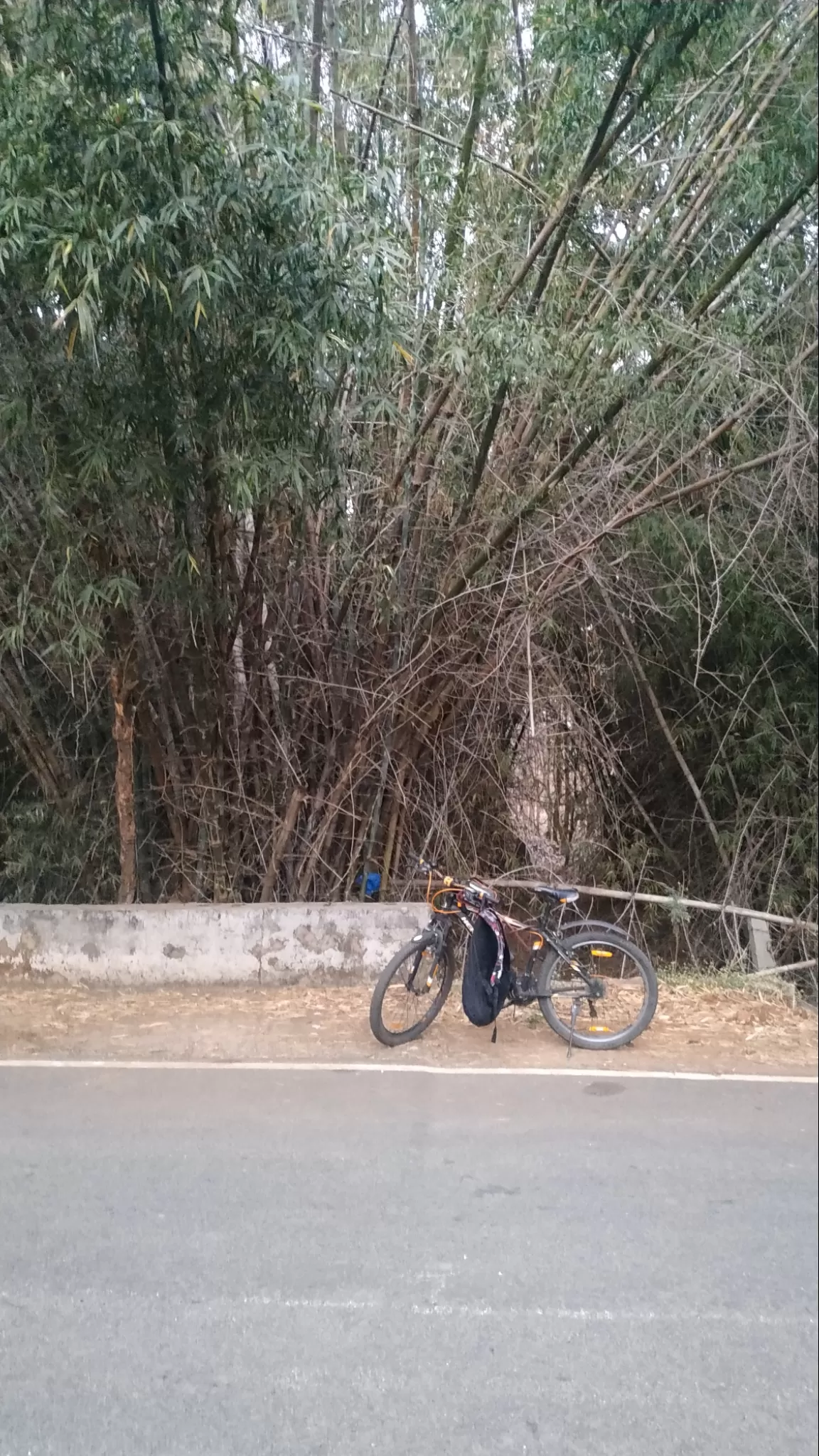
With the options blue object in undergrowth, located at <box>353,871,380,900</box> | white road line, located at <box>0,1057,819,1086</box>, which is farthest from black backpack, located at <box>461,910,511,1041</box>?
blue object in undergrowth, located at <box>353,871,380,900</box>

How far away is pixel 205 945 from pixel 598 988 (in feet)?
8.87

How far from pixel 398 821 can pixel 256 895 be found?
3.90 feet

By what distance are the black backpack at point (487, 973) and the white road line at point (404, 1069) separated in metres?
0.51

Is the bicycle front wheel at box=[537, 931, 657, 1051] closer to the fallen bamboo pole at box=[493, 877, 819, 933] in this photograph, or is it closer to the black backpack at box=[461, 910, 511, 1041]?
the black backpack at box=[461, 910, 511, 1041]

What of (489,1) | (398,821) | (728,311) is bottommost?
(398,821)

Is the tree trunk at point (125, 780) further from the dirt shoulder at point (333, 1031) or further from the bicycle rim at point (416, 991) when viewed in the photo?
the bicycle rim at point (416, 991)

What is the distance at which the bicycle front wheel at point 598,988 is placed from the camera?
633 centimetres

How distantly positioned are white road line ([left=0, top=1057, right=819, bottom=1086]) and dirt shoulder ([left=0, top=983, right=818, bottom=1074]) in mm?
77

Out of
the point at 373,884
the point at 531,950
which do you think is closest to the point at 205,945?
the point at 373,884

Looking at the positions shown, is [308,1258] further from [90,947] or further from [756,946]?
[756,946]

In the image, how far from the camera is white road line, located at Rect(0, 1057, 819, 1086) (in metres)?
5.71

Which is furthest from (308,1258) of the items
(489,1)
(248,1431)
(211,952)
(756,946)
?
(489,1)

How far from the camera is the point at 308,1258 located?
12.1 ft

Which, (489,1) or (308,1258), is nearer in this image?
(308,1258)
